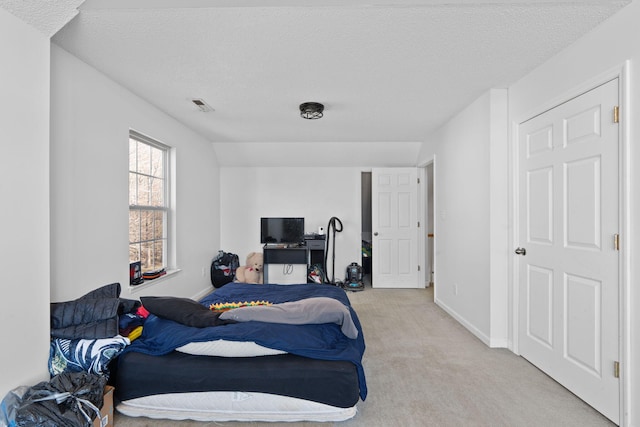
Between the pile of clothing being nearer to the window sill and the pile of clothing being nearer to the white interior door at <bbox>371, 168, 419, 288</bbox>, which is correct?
the window sill

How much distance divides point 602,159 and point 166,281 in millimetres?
4063

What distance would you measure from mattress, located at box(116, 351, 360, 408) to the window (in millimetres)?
1767

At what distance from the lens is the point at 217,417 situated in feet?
6.34

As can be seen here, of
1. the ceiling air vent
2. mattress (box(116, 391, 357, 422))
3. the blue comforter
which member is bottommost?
mattress (box(116, 391, 357, 422))

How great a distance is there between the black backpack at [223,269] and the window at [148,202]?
1208mm

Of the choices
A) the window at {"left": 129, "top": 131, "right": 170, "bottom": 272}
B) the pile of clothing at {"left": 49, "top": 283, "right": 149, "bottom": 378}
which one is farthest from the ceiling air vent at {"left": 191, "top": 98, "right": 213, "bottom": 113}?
the pile of clothing at {"left": 49, "top": 283, "right": 149, "bottom": 378}

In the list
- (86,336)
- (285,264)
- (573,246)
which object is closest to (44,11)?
(86,336)

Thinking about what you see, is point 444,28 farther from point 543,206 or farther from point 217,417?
point 217,417

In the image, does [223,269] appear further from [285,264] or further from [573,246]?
[573,246]

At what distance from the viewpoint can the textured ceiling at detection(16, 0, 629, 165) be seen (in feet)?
6.19

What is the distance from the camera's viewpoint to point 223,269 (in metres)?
5.22

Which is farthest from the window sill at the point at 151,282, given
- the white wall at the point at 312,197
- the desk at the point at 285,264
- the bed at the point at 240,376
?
the white wall at the point at 312,197

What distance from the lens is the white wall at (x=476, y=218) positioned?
3.03 m

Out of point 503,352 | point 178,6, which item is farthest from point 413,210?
point 178,6
